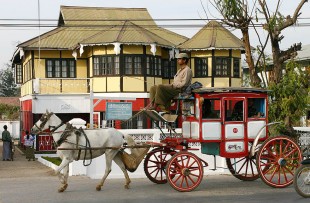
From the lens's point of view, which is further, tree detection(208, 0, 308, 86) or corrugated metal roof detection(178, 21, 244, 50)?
corrugated metal roof detection(178, 21, 244, 50)

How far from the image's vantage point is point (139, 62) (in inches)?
1320

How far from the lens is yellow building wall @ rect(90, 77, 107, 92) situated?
33812 mm

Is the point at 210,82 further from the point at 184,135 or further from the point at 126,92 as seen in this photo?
the point at 184,135

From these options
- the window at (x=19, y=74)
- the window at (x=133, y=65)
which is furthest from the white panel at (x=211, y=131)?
the window at (x=19, y=74)

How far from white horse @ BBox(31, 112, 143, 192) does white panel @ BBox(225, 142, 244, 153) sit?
7.31ft

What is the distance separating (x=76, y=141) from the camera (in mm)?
13305

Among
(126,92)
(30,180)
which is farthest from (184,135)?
(126,92)

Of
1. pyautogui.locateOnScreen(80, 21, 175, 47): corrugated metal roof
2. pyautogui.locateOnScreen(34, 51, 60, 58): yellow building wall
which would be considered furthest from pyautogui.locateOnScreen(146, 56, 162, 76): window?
pyautogui.locateOnScreen(34, 51, 60, 58): yellow building wall

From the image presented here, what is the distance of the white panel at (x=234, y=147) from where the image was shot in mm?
13078

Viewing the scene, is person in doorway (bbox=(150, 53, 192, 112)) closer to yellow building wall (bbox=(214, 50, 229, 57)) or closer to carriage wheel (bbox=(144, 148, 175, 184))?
carriage wheel (bbox=(144, 148, 175, 184))

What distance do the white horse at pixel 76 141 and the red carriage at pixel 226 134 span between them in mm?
1133

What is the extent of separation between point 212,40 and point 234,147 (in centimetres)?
2293

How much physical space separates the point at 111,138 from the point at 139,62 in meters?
20.2

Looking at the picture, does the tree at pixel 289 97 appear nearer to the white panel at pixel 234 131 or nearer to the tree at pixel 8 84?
the white panel at pixel 234 131
